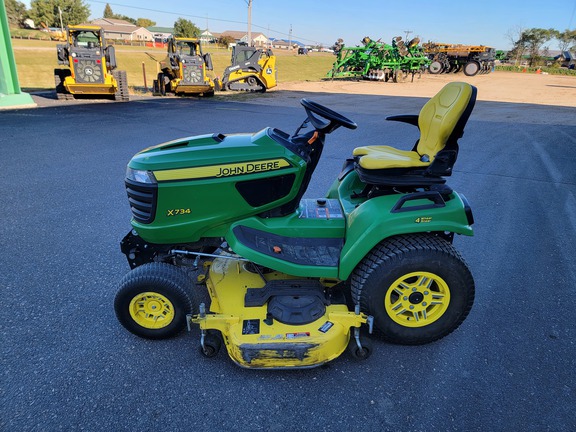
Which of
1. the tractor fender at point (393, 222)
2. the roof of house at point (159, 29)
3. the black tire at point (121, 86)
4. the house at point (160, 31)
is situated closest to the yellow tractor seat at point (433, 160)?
the tractor fender at point (393, 222)

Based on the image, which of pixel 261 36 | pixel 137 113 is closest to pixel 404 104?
pixel 137 113

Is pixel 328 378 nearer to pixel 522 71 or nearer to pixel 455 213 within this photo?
pixel 455 213

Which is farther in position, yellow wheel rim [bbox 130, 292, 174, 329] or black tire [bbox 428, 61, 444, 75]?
black tire [bbox 428, 61, 444, 75]

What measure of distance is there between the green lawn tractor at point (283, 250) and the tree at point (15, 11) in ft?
306

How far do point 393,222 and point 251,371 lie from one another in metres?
1.22

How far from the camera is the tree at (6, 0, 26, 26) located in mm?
74438

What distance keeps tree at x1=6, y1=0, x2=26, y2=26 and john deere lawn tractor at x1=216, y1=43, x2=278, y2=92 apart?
7992 centimetres

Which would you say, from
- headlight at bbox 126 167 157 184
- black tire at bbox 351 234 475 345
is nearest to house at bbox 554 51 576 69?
black tire at bbox 351 234 475 345

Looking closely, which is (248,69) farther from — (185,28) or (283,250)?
(185,28)

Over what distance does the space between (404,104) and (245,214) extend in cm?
1364

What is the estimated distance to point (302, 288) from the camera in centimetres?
265

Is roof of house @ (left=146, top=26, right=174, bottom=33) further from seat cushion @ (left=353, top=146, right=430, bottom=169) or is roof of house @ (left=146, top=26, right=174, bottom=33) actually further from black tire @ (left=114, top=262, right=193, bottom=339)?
black tire @ (left=114, top=262, right=193, bottom=339)

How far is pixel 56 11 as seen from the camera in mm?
73125

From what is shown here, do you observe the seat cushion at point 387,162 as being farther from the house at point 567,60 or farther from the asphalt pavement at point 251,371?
the house at point 567,60
